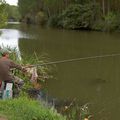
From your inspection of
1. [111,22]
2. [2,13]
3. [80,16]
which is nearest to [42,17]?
[80,16]

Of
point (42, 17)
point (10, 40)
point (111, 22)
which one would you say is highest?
point (111, 22)

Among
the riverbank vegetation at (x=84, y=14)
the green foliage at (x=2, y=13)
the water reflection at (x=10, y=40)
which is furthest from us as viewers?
the riverbank vegetation at (x=84, y=14)

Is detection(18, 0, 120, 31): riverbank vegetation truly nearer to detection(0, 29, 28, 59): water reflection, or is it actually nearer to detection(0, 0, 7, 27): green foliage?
detection(0, 29, 28, 59): water reflection

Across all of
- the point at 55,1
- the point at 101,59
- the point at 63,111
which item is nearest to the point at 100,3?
the point at 55,1

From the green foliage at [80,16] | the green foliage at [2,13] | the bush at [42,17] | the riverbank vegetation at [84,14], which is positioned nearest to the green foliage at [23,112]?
the green foliage at [2,13]

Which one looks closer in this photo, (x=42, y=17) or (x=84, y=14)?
(x=84, y=14)

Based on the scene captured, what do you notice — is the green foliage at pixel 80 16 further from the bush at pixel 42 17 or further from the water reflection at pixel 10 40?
the water reflection at pixel 10 40

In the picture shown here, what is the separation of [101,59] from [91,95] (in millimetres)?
9402

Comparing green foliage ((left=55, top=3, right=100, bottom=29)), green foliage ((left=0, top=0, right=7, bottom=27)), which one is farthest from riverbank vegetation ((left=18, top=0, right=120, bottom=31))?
green foliage ((left=0, top=0, right=7, bottom=27))

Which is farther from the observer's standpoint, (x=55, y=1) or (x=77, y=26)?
(x=55, y=1)

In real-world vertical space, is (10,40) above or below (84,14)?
below

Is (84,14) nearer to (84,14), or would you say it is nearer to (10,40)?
(84,14)

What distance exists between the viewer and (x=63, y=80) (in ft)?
58.9

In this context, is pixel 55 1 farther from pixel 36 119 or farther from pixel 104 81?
pixel 36 119
